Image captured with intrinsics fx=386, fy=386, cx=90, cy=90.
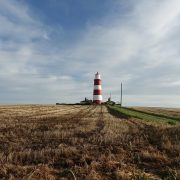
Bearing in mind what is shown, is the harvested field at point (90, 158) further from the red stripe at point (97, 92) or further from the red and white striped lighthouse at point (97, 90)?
the red stripe at point (97, 92)

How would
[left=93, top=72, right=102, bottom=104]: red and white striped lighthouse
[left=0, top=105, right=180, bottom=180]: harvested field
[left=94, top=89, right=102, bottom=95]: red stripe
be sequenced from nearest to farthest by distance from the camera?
[left=0, top=105, right=180, bottom=180]: harvested field < [left=93, top=72, right=102, bottom=104]: red and white striped lighthouse < [left=94, top=89, right=102, bottom=95]: red stripe

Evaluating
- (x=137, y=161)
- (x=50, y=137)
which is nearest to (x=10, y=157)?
(x=137, y=161)

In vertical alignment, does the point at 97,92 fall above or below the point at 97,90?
below

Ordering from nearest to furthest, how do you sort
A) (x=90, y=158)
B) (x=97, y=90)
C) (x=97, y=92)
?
(x=90, y=158), (x=97, y=90), (x=97, y=92)

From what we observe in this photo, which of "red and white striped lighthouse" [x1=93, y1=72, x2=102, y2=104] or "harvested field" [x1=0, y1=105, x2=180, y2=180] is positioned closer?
"harvested field" [x1=0, y1=105, x2=180, y2=180]

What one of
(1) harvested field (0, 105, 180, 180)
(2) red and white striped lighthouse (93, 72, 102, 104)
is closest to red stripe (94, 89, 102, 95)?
(2) red and white striped lighthouse (93, 72, 102, 104)

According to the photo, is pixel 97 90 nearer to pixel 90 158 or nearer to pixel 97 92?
pixel 97 92

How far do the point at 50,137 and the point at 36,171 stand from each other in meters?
7.03

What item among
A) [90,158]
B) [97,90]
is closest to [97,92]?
[97,90]

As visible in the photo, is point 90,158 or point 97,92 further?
point 97,92

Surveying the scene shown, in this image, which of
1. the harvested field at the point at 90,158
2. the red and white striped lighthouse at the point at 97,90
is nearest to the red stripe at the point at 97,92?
the red and white striped lighthouse at the point at 97,90

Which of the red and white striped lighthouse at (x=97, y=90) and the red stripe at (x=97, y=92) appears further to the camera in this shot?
the red stripe at (x=97, y=92)

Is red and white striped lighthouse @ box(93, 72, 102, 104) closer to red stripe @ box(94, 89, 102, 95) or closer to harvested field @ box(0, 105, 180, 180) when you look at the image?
red stripe @ box(94, 89, 102, 95)

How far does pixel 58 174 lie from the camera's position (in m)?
10.0
